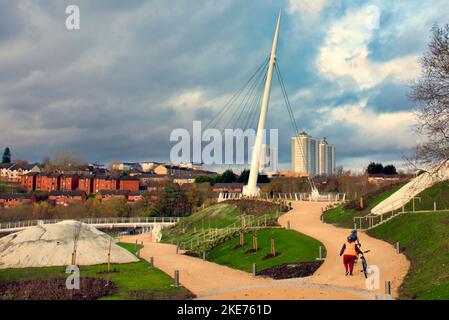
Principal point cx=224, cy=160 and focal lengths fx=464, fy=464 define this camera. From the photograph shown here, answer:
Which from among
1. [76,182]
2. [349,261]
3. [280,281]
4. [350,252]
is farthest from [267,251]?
[76,182]

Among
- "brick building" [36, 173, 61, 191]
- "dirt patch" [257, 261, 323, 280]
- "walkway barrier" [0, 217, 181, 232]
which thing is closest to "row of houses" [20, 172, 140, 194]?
"brick building" [36, 173, 61, 191]

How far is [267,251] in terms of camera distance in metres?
Result: 28.4

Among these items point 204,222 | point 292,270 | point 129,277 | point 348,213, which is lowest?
Answer: point 129,277

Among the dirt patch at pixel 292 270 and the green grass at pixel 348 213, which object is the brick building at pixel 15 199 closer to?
the green grass at pixel 348 213

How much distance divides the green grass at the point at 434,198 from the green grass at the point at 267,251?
32.4 ft

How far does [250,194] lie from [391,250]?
34.1 m

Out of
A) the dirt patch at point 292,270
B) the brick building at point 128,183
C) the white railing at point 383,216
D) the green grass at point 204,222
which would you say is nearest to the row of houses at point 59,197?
the brick building at point 128,183

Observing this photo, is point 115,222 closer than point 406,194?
No

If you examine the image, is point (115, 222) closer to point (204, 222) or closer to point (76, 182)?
point (204, 222)

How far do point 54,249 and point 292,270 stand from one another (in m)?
17.6

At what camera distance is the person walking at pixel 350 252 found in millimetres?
19300

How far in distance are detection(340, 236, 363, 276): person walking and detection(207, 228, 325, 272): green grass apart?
4042 millimetres
